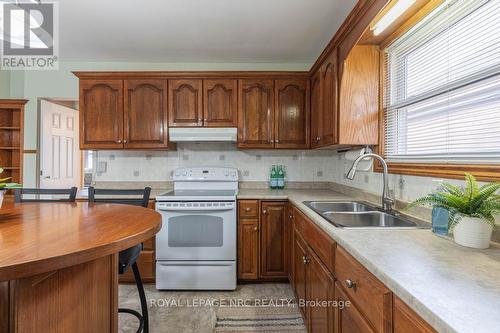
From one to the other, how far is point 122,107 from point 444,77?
107 inches

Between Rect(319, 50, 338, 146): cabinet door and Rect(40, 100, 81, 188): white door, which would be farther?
Rect(40, 100, 81, 188): white door

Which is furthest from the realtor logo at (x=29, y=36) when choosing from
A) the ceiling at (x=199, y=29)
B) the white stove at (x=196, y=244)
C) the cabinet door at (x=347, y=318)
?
the cabinet door at (x=347, y=318)

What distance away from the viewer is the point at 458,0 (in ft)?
4.33

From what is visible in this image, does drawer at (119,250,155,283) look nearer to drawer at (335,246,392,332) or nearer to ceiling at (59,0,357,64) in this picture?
drawer at (335,246,392,332)

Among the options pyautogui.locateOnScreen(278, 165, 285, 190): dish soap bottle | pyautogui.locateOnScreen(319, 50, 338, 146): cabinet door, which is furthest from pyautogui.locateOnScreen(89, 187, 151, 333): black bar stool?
pyautogui.locateOnScreen(278, 165, 285, 190): dish soap bottle

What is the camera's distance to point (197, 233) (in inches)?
96.9

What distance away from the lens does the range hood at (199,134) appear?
9.07 ft

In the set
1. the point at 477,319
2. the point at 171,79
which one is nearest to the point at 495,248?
the point at 477,319

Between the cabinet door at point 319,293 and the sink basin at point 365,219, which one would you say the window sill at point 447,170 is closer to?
the sink basin at point 365,219

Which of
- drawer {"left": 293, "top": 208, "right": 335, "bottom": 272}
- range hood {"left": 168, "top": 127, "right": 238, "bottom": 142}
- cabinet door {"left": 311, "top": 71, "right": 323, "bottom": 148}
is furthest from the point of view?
range hood {"left": 168, "top": 127, "right": 238, "bottom": 142}

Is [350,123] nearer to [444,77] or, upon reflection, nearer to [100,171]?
[444,77]

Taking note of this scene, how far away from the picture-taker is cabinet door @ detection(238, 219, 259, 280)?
2557 mm

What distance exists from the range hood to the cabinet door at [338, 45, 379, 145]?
47.2 inches

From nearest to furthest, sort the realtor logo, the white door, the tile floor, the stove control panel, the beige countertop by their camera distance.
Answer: the beige countertop → the realtor logo → the tile floor → the stove control panel → the white door
